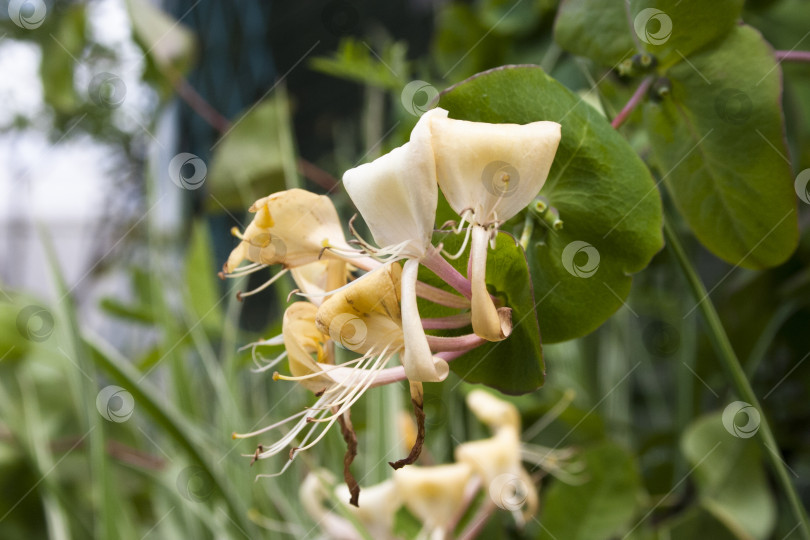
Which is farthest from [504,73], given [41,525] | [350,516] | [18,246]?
[18,246]

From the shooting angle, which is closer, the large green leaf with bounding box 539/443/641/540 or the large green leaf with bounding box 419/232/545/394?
the large green leaf with bounding box 419/232/545/394

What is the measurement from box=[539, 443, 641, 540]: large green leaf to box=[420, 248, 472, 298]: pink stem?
20 cm

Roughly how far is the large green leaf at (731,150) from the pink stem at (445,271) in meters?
0.09

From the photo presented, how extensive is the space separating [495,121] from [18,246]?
1954 millimetres

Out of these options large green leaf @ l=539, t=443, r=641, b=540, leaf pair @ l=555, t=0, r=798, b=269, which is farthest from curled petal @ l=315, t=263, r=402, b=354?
large green leaf @ l=539, t=443, r=641, b=540

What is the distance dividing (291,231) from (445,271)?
0.03m

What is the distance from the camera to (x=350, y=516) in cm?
24

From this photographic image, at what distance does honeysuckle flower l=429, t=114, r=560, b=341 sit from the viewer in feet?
0.37

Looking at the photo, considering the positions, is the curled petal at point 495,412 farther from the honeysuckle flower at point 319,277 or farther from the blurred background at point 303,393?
the honeysuckle flower at point 319,277

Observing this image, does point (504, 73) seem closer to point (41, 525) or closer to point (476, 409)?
point (476, 409)

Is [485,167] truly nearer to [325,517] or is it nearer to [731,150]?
[731,150]

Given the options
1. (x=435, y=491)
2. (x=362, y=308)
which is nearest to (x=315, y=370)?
(x=362, y=308)

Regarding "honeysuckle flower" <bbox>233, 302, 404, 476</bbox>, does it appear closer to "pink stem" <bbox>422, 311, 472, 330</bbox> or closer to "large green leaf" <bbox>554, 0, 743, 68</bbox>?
"pink stem" <bbox>422, 311, 472, 330</bbox>

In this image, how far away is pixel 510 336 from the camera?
149 mm
